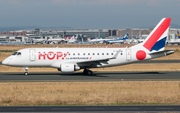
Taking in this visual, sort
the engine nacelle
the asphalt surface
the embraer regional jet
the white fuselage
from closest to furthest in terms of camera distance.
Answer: the asphalt surface → the engine nacelle → the embraer regional jet → the white fuselage

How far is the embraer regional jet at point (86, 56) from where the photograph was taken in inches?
1572

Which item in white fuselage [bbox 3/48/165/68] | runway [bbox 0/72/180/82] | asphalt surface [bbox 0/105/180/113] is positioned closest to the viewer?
asphalt surface [bbox 0/105/180/113]

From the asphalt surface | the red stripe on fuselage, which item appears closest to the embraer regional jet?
the red stripe on fuselage

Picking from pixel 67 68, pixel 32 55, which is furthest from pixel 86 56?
pixel 32 55

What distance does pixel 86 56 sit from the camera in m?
41.4

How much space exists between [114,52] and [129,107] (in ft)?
75.5

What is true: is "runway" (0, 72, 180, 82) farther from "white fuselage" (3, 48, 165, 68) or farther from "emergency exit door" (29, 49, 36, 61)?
"emergency exit door" (29, 49, 36, 61)

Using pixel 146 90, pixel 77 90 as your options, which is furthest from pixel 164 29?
pixel 77 90

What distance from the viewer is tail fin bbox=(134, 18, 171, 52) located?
140ft

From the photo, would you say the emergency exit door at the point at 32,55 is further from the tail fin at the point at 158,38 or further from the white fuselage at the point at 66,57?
the tail fin at the point at 158,38

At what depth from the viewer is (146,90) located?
2662 cm

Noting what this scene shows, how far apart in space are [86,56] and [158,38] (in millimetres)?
12071

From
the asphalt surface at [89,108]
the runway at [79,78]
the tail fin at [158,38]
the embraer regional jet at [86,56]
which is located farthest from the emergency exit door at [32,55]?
the asphalt surface at [89,108]

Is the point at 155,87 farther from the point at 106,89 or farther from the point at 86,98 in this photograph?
the point at 86,98
